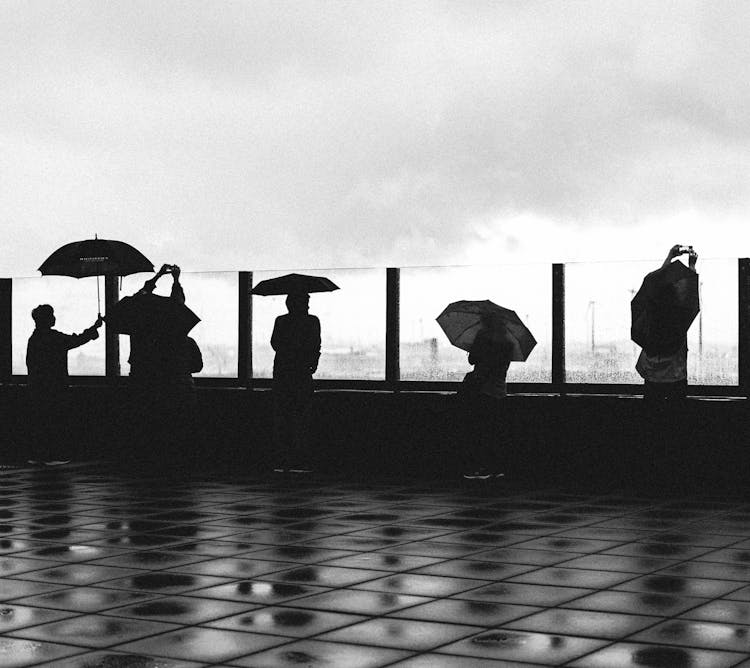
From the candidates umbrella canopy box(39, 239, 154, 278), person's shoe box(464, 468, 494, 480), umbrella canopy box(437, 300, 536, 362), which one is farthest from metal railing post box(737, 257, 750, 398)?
umbrella canopy box(39, 239, 154, 278)

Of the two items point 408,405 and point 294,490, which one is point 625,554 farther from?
point 408,405

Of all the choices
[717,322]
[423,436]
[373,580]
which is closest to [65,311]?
[423,436]

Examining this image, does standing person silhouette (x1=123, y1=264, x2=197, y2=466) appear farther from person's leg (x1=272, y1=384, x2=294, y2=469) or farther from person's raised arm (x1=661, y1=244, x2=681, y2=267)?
person's raised arm (x1=661, y1=244, x2=681, y2=267)

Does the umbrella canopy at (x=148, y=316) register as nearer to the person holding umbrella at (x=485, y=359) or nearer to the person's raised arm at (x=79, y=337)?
the person's raised arm at (x=79, y=337)

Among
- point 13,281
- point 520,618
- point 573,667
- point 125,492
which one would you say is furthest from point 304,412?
point 573,667

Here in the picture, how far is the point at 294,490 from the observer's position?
41.4ft

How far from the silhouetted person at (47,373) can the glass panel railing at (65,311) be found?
0.87 m

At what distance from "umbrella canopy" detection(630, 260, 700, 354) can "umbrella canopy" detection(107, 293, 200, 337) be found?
4.69m

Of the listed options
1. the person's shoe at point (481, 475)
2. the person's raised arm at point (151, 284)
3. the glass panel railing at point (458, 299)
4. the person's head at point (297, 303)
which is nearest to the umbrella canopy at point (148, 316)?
the person's raised arm at point (151, 284)

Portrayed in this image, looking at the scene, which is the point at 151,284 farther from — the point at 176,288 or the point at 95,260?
the point at 95,260

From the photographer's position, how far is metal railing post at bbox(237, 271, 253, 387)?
1545 cm

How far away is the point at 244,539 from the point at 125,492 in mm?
3456

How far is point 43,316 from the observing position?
15.3 metres

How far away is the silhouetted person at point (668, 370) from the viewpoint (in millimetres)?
12492
